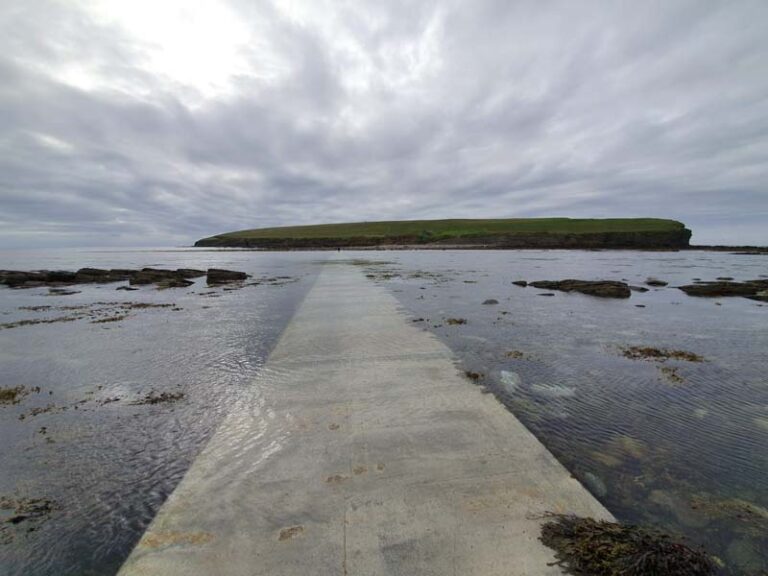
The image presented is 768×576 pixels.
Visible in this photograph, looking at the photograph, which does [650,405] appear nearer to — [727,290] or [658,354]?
[658,354]

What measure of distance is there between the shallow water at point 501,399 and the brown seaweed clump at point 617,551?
0.61 metres

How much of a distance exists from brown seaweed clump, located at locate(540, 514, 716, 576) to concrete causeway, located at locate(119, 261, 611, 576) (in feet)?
0.59

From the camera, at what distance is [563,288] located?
2427 cm

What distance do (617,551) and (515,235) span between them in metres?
146

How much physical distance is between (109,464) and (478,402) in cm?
584

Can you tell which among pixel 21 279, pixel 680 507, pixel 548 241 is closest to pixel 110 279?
pixel 21 279

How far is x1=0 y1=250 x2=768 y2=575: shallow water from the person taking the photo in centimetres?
419

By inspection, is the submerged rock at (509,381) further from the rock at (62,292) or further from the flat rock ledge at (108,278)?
the rock at (62,292)

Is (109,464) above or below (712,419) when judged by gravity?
above

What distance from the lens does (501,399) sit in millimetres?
7227

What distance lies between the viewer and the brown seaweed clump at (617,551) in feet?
10.4

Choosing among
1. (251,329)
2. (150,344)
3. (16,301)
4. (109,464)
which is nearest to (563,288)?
(251,329)

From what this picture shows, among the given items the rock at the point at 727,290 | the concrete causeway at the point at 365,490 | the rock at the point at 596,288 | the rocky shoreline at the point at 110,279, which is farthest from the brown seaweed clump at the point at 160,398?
the rock at the point at 727,290

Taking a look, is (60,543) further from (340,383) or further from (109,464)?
(340,383)
